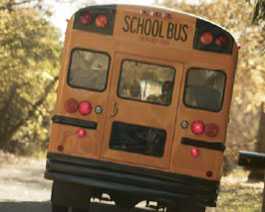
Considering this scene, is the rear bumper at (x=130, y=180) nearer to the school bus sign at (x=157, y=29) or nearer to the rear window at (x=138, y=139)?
the rear window at (x=138, y=139)

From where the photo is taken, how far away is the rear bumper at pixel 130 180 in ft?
35.0

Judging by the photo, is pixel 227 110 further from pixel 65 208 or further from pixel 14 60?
pixel 14 60

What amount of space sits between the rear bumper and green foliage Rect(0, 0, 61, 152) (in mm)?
19219

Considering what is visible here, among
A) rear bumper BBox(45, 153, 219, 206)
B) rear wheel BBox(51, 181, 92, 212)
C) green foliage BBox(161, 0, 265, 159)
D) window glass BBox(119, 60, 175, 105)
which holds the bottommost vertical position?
rear wheel BBox(51, 181, 92, 212)

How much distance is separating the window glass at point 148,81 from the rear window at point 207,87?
0.77 feet

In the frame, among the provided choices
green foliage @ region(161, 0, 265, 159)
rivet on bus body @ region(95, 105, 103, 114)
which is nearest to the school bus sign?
rivet on bus body @ region(95, 105, 103, 114)

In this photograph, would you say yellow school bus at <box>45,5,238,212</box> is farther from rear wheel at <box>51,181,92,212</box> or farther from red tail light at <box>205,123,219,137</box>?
rear wheel at <box>51,181,92,212</box>

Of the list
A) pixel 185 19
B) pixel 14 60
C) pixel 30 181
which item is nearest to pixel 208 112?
pixel 185 19

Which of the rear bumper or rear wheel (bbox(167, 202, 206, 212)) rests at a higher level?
the rear bumper

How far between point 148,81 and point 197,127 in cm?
86

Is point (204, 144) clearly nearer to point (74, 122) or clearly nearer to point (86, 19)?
point (74, 122)

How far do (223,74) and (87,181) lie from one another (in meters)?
2.20

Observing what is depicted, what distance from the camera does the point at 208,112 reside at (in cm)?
1084

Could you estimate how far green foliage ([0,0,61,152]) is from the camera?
105 ft
